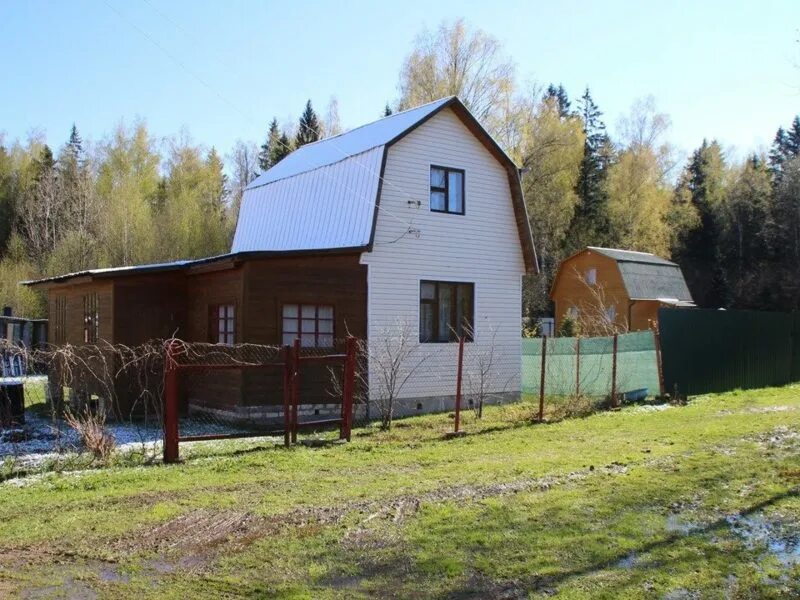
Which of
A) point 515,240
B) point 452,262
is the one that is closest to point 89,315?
point 452,262

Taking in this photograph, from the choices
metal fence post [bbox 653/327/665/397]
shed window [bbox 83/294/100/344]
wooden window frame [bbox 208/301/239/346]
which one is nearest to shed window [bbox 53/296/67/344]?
shed window [bbox 83/294/100/344]

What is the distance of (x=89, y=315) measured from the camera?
664 inches

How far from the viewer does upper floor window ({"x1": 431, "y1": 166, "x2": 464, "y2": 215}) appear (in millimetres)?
17219

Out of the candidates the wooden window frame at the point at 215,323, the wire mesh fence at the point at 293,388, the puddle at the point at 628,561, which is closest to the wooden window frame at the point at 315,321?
the wire mesh fence at the point at 293,388

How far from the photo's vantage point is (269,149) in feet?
175

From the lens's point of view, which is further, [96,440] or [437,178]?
[437,178]

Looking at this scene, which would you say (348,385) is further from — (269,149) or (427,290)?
(269,149)

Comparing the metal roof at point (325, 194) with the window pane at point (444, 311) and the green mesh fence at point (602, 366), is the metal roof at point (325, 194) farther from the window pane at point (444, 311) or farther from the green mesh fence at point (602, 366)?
the green mesh fence at point (602, 366)

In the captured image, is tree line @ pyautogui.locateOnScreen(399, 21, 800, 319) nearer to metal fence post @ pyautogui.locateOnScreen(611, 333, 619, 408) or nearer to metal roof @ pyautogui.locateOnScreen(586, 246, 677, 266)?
metal roof @ pyautogui.locateOnScreen(586, 246, 677, 266)

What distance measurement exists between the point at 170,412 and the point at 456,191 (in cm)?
975

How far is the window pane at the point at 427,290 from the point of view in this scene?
16766mm

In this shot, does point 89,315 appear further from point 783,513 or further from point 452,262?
point 783,513

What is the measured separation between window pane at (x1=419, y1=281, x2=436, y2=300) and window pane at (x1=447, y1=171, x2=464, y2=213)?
6.34ft

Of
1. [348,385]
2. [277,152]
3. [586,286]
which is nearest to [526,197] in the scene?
[586,286]
